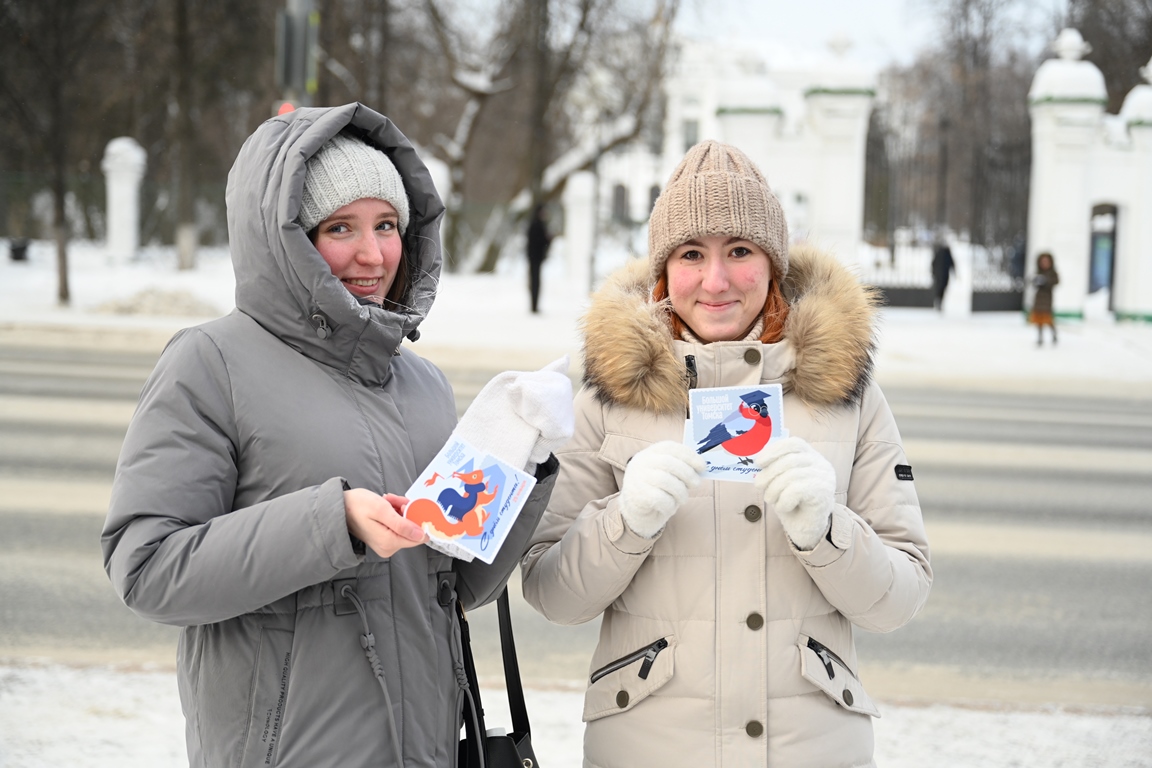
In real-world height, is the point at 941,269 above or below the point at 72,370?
above

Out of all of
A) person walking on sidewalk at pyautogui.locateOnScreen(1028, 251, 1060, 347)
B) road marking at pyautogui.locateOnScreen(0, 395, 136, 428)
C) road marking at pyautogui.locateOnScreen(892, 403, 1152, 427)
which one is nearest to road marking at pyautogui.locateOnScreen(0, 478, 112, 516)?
road marking at pyautogui.locateOnScreen(0, 395, 136, 428)

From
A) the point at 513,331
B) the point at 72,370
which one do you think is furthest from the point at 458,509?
the point at 513,331

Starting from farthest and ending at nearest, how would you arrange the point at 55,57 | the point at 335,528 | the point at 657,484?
the point at 55,57, the point at 657,484, the point at 335,528

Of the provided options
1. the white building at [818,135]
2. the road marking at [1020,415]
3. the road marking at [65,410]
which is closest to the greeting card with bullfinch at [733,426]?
the road marking at [65,410]

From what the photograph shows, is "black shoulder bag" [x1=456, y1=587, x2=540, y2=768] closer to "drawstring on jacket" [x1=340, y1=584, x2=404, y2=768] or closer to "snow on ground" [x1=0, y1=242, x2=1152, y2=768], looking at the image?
"drawstring on jacket" [x1=340, y1=584, x2=404, y2=768]

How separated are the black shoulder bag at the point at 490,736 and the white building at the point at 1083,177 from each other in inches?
850

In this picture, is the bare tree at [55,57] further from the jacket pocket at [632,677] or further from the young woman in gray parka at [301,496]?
the jacket pocket at [632,677]

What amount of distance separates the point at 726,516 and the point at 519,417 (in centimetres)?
54

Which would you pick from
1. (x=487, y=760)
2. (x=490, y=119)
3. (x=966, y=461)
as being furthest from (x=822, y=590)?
(x=490, y=119)

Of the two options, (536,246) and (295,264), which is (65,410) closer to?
(295,264)

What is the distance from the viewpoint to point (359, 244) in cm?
226

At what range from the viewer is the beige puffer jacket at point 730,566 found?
7.63 ft

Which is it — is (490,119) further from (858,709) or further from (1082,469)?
(858,709)

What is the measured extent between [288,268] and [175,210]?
29.5m
